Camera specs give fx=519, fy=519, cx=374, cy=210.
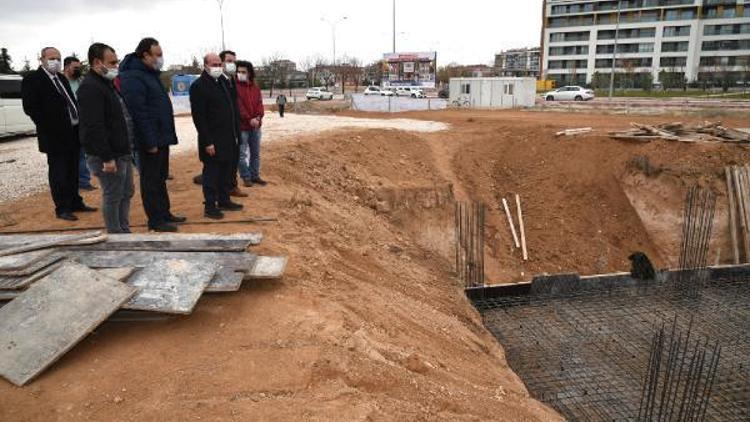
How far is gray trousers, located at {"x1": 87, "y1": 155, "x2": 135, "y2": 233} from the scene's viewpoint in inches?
161

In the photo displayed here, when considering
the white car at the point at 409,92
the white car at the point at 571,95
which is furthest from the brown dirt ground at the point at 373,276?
the white car at the point at 409,92

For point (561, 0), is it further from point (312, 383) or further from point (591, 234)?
point (312, 383)

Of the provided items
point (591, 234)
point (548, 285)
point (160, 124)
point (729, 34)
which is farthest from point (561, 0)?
point (160, 124)

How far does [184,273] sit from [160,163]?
1617 mm

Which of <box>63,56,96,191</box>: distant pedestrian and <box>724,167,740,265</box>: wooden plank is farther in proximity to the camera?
<box>724,167,740,265</box>: wooden plank

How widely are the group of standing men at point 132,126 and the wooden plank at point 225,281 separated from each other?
4.53 ft

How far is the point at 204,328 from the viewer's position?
3033mm

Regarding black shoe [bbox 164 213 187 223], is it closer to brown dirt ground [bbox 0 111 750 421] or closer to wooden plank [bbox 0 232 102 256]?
brown dirt ground [bbox 0 111 750 421]

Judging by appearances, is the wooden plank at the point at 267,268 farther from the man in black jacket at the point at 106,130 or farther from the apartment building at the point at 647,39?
the apartment building at the point at 647,39

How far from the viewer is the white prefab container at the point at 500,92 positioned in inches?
903

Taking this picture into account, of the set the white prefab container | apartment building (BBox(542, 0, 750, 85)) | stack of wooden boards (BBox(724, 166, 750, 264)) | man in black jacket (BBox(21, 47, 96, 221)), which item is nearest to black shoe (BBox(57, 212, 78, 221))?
man in black jacket (BBox(21, 47, 96, 221))

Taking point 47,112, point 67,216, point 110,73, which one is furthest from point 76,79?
point 110,73

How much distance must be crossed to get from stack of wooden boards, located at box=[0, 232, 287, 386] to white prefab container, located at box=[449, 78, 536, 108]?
20752 millimetres

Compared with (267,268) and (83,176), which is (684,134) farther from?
(83,176)
